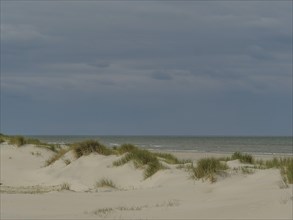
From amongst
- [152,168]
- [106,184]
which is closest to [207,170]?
[152,168]

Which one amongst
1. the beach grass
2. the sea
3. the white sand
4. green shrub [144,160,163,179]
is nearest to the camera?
the white sand

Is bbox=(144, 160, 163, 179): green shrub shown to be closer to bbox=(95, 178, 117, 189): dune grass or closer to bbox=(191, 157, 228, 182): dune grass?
bbox=(95, 178, 117, 189): dune grass

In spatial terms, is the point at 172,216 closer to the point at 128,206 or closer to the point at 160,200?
the point at 128,206

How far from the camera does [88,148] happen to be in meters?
20.0

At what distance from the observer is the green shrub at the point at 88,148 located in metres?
19.8

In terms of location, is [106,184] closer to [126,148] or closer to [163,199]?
[163,199]

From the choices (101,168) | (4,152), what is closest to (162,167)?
(101,168)

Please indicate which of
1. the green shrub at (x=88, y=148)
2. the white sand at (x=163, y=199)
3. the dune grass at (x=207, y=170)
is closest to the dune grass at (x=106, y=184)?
the white sand at (x=163, y=199)

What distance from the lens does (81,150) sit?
2009 centimetres

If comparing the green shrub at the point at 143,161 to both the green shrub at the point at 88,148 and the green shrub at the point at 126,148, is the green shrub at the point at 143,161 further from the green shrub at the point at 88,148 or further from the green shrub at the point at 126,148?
the green shrub at the point at 88,148

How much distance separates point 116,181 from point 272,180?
5.99m

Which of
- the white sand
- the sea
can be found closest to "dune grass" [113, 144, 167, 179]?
the white sand

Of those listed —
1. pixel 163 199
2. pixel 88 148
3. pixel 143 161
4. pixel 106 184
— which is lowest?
pixel 106 184

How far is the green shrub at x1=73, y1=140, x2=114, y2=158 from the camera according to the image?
1977cm
